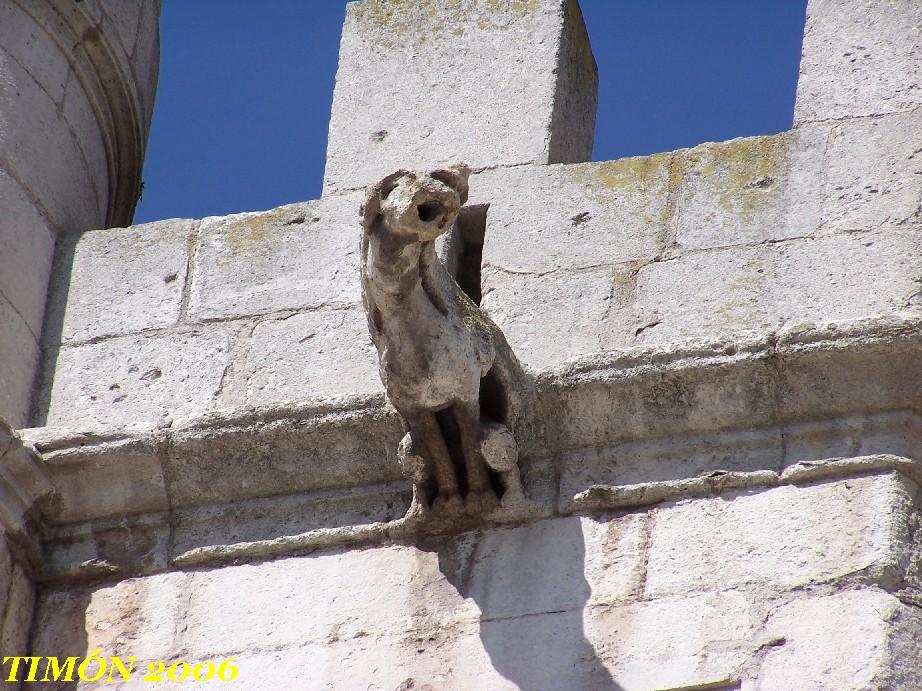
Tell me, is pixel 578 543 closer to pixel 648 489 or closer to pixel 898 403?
pixel 648 489

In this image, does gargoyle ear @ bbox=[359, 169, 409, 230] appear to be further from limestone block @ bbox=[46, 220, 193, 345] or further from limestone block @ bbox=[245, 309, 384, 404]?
limestone block @ bbox=[46, 220, 193, 345]

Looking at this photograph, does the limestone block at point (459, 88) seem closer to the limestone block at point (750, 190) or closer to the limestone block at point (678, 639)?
the limestone block at point (750, 190)

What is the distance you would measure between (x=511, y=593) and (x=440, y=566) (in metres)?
0.20

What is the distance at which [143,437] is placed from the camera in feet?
17.8

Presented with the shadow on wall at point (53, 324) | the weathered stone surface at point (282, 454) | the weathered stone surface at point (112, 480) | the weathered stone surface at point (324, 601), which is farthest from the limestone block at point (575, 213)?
the shadow on wall at point (53, 324)

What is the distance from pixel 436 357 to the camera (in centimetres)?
489

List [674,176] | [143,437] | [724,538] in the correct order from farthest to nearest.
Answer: [674,176], [143,437], [724,538]

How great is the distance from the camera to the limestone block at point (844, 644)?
15.1 ft

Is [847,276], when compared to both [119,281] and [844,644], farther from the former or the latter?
[119,281]

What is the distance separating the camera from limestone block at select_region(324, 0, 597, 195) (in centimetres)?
609

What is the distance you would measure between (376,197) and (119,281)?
154 centimetres

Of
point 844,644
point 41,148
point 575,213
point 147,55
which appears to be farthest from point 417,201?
point 147,55

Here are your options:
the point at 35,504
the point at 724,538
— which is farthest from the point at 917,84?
the point at 35,504

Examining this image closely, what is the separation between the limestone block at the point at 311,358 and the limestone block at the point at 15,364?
59 centimetres
